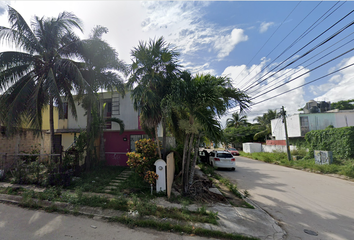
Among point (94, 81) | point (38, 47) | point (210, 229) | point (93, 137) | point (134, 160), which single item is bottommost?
point (210, 229)

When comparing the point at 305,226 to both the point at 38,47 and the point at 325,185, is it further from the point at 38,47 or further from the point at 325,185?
the point at 38,47

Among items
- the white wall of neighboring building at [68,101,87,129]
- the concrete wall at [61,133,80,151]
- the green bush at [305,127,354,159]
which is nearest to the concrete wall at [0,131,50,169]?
the concrete wall at [61,133,80,151]

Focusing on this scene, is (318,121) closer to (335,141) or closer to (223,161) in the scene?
(335,141)

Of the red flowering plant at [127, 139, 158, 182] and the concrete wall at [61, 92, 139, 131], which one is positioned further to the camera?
the concrete wall at [61, 92, 139, 131]

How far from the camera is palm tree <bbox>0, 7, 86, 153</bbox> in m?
8.21

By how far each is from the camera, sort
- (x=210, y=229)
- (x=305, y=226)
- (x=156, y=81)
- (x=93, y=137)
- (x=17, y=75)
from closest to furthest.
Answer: (x=210, y=229)
(x=305, y=226)
(x=156, y=81)
(x=17, y=75)
(x=93, y=137)

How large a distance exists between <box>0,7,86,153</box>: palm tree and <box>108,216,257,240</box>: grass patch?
20.8 ft

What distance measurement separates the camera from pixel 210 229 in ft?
14.4

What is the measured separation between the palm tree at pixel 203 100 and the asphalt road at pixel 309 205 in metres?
3.22

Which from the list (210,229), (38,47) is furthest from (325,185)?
(38,47)

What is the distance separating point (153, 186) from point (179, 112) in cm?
337

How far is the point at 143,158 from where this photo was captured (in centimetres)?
721

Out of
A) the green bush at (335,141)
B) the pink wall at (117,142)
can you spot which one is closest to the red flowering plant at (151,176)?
the pink wall at (117,142)

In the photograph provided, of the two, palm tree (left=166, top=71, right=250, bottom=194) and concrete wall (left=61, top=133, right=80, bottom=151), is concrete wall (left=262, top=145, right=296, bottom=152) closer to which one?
palm tree (left=166, top=71, right=250, bottom=194)
